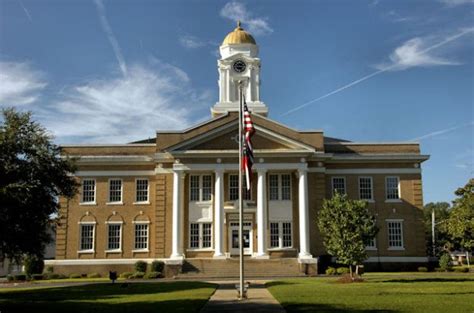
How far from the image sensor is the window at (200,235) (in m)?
43.2

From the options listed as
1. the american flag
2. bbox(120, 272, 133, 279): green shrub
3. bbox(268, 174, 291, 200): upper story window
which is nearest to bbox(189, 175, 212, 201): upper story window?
bbox(268, 174, 291, 200): upper story window

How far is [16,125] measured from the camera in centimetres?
2372

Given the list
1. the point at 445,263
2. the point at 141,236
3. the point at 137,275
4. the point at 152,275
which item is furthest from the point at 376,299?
the point at 141,236

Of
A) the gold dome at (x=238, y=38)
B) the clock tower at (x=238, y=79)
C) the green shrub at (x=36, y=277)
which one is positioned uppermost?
the gold dome at (x=238, y=38)

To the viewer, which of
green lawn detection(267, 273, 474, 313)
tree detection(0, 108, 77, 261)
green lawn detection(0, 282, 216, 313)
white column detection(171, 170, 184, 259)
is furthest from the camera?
white column detection(171, 170, 184, 259)

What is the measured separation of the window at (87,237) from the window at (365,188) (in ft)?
73.1

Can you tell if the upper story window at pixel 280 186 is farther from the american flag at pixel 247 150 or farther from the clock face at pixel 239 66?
the american flag at pixel 247 150

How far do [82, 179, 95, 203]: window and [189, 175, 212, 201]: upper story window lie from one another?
8331 millimetres

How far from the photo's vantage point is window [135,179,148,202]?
45.2 metres

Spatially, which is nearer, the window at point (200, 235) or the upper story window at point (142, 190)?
the window at point (200, 235)

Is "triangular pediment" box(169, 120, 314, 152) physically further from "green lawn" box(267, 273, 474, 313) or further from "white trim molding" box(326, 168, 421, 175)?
"green lawn" box(267, 273, 474, 313)

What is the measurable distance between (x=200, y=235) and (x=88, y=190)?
10198mm

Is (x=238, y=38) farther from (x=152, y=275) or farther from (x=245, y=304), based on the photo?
(x=245, y=304)

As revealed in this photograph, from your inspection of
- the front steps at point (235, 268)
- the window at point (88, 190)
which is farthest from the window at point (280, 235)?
the window at point (88, 190)
